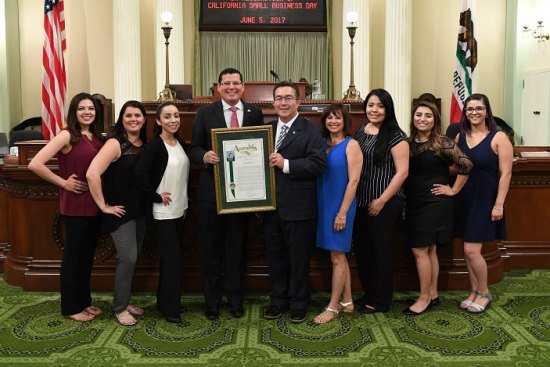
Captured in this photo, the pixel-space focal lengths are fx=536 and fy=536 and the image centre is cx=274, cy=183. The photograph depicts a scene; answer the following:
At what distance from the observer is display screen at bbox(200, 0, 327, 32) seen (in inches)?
579

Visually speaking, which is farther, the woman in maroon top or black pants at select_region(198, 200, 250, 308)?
black pants at select_region(198, 200, 250, 308)

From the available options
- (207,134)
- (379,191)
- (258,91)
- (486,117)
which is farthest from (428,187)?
(258,91)

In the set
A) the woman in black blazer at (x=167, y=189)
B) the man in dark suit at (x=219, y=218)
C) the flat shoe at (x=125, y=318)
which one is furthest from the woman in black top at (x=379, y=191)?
the flat shoe at (x=125, y=318)

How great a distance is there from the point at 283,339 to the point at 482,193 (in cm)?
186

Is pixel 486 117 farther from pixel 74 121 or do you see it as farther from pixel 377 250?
pixel 74 121

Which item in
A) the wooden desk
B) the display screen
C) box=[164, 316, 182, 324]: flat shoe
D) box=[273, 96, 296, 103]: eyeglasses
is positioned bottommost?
box=[164, 316, 182, 324]: flat shoe

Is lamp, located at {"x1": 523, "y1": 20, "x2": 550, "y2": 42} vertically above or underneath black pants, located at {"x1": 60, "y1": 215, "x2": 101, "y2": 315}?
above

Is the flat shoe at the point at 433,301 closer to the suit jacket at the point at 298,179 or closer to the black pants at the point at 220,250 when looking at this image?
the suit jacket at the point at 298,179

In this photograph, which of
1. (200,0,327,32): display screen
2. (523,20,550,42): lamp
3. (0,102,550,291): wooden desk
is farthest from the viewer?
(200,0,327,32): display screen

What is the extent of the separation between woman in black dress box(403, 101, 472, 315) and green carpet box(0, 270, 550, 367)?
0.45 m

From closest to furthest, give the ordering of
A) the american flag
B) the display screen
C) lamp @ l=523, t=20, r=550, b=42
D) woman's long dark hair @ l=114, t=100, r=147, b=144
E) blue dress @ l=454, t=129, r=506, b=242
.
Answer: woman's long dark hair @ l=114, t=100, r=147, b=144 < blue dress @ l=454, t=129, r=506, b=242 < the american flag < lamp @ l=523, t=20, r=550, b=42 < the display screen

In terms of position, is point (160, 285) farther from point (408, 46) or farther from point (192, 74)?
point (192, 74)

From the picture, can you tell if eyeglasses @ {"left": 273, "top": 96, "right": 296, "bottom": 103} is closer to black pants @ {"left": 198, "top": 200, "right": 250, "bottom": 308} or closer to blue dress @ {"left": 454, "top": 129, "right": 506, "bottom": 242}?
black pants @ {"left": 198, "top": 200, "right": 250, "bottom": 308}

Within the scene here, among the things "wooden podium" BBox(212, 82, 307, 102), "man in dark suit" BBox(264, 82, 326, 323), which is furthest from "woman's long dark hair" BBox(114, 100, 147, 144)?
"wooden podium" BBox(212, 82, 307, 102)
